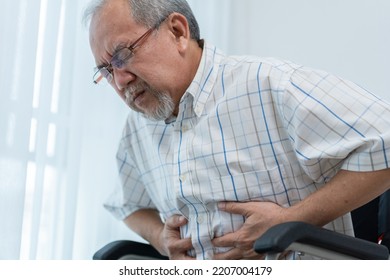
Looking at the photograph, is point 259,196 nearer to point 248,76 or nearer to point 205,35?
point 248,76

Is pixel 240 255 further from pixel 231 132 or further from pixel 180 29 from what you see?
pixel 180 29

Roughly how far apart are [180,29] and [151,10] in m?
0.09

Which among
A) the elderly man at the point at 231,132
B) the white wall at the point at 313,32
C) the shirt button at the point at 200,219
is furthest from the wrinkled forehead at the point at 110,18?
the white wall at the point at 313,32

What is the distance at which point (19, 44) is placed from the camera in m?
1.70

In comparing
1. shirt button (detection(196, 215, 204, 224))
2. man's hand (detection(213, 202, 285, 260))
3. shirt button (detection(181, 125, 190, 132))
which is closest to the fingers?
man's hand (detection(213, 202, 285, 260))

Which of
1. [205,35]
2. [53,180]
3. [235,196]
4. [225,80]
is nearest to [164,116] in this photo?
[225,80]

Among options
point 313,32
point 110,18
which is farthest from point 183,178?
point 313,32

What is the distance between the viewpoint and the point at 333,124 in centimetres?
121

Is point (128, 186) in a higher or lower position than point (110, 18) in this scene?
lower

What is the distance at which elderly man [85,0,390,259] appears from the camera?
120cm

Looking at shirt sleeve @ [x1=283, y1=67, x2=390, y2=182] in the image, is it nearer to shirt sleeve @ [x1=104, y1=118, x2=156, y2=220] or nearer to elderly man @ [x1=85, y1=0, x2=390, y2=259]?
elderly man @ [x1=85, y1=0, x2=390, y2=259]

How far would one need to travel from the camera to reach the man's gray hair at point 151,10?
4.68 ft

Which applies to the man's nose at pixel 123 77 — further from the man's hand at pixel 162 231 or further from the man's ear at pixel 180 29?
the man's hand at pixel 162 231
